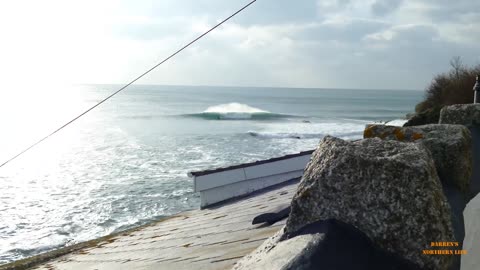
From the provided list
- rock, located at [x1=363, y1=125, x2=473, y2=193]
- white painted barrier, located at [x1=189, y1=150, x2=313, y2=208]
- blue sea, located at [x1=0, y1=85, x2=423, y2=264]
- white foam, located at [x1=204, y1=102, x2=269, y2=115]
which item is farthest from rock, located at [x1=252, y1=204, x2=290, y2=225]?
white foam, located at [x1=204, y1=102, x2=269, y2=115]

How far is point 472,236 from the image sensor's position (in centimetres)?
257

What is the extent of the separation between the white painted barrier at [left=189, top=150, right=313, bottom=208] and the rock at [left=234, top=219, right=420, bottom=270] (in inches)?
231

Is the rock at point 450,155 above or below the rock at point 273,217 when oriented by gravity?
above

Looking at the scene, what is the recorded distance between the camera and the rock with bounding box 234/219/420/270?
207 centimetres

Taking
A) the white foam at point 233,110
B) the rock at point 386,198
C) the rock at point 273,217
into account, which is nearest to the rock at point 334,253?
the rock at point 386,198

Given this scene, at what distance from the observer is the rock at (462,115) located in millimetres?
4164

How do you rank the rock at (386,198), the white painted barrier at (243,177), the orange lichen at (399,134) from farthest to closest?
the white painted barrier at (243,177)
the orange lichen at (399,134)
the rock at (386,198)

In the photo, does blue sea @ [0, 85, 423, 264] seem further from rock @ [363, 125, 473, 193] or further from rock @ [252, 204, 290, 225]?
rock @ [363, 125, 473, 193]

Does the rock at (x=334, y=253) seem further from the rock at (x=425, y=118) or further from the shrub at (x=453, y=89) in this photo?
the shrub at (x=453, y=89)

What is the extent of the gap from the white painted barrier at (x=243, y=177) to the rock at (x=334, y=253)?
19.2 ft

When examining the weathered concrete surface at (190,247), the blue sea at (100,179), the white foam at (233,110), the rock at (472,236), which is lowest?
the blue sea at (100,179)

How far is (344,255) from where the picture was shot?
6.93ft

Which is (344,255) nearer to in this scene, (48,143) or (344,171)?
(344,171)

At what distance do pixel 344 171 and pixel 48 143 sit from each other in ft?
122
